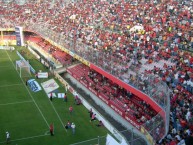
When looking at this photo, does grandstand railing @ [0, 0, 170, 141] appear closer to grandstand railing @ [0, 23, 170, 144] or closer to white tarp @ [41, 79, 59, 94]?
grandstand railing @ [0, 23, 170, 144]

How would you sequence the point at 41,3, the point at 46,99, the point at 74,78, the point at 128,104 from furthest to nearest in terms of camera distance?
the point at 41,3 → the point at 74,78 → the point at 46,99 → the point at 128,104

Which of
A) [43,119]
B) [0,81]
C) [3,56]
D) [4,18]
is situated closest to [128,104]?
[43,119]

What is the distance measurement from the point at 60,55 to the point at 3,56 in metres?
8.76

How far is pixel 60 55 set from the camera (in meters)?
44.4

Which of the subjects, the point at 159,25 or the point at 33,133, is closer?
the point at 33,133

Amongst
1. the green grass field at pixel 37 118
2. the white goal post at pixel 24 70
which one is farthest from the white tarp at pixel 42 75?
the green grass field at pixel 37 118

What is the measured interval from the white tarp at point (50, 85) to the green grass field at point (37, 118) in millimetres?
520

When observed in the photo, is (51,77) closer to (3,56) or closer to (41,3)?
(3,56)

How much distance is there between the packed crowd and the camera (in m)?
23.7

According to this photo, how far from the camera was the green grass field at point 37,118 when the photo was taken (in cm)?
2466

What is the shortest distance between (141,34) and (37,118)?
49.5 feet

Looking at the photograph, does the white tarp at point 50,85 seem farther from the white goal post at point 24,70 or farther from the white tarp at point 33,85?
the white goal post at point 24,70

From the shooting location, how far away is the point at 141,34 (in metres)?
36.1

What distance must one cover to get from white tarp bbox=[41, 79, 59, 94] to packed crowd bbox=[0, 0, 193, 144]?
19.4ft
